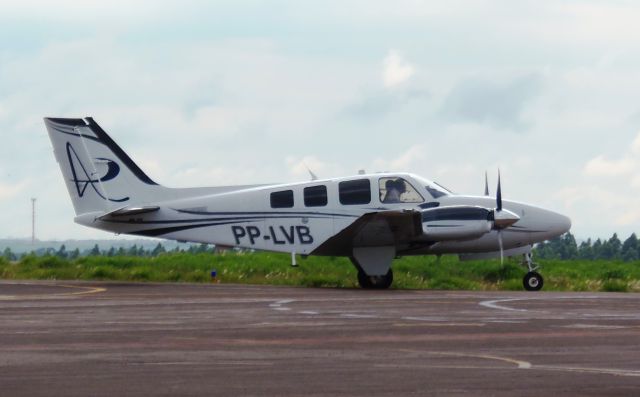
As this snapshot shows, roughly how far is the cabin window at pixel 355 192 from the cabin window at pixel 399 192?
1.36 feet

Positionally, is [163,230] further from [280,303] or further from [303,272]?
[280,303]

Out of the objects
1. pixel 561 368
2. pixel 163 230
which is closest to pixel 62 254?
pixel 163 230

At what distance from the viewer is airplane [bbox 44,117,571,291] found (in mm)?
28641

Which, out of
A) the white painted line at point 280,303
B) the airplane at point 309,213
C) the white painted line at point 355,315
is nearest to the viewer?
the white painted line at point 355,315

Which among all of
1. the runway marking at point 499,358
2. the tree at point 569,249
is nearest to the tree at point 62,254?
the runway marking at point 499,358

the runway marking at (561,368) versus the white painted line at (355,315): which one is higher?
the white painted line at (355,315)

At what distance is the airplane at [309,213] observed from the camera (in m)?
28.6

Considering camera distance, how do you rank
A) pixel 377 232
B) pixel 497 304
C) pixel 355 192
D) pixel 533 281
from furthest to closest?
1. pixel 533 281
2. pixel 355 192
3. pixel 377 232
4. pixel 497 304

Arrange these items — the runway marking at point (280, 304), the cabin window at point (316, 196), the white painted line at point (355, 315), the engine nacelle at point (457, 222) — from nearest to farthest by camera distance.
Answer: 1. the white painted line at point (355, 315)
2. the runway marking at point (280, 304)
3. the engine nacelle at point (457, 222)
4. the cabin window at point (316, 196)

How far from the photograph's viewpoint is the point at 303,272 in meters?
35.9

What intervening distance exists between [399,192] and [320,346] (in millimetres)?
14794

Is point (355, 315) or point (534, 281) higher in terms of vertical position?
point (534, 281)

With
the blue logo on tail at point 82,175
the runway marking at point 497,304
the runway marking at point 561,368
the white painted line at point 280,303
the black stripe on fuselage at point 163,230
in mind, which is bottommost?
the runway marking at point 561,368

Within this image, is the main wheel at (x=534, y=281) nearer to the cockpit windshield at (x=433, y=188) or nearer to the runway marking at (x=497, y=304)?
the cockpit windshield at (x=433, y=188)
